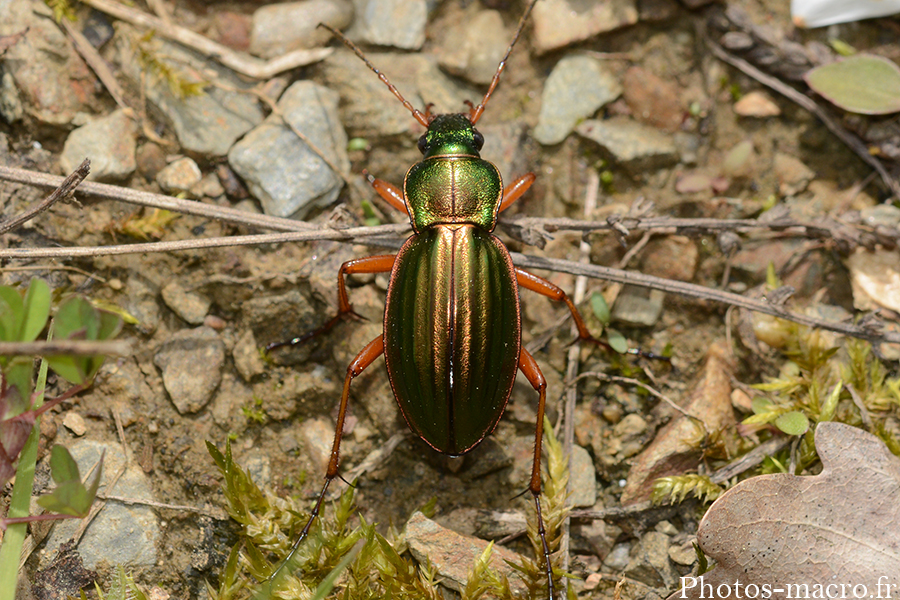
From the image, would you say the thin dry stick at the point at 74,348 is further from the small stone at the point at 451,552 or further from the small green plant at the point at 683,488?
the small green plant at the point at 683,488

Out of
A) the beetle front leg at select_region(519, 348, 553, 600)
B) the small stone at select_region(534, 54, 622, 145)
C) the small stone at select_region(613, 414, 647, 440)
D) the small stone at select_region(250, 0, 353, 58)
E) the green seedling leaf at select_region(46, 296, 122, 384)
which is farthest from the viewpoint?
the small stone at select_region(534, 54, 622, 145)

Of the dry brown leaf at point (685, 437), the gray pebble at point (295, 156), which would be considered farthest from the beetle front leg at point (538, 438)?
the gray pebble at point (295, 156)

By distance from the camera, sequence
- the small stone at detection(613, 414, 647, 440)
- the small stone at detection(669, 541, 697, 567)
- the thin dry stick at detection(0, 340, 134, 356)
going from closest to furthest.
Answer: the thin dry stick at detection(0, 340, 134, 356) < the small stone at detection(669, 541, 697, 567) < the small stone at detection(613, 414, 647, 440)

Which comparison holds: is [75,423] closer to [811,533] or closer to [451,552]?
Answer: [451,552]

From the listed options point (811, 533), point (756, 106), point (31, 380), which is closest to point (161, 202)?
point (31, 380)

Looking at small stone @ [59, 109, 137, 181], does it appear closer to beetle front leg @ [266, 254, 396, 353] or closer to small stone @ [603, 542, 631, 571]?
beetle front leg @ [266, 254, 396, 353]

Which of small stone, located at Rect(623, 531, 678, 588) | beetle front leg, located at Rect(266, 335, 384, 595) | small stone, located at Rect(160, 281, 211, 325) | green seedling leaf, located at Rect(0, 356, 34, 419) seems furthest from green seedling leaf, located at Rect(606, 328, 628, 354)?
green seedling leaf, located at Rect(0, 356, 34, 419)

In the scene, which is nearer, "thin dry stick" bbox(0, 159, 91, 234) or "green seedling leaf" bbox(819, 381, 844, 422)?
"thin dry stick" bbox(0, 159, 91, 234)
